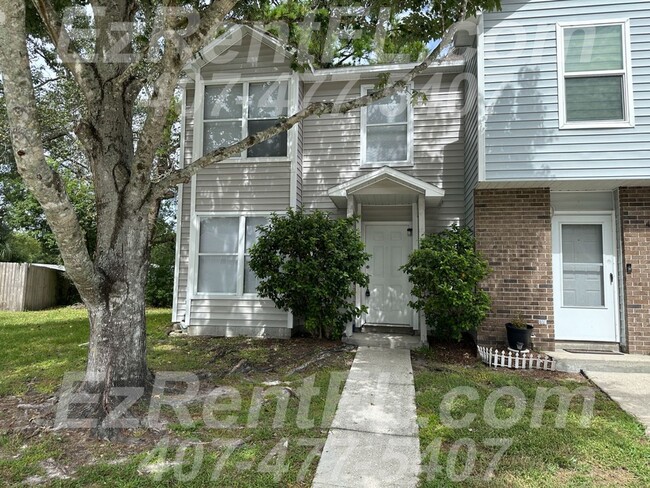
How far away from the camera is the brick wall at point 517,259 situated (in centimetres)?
620

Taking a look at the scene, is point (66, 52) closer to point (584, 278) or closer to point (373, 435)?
point (373, 435)

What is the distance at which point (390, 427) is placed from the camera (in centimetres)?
369

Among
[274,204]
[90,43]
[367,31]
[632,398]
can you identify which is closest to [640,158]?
[632,398]

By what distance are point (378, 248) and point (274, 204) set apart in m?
2.30

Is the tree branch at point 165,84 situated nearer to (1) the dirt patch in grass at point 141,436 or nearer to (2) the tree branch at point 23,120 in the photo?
(2) the tree branch at point 23,120

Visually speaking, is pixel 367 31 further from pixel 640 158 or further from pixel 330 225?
→ pixel 640 158

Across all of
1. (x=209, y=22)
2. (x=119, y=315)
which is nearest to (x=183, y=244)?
(x=119, y=315)

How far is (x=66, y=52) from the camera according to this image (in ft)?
13.5

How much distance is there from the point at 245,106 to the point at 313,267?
12.8 feet

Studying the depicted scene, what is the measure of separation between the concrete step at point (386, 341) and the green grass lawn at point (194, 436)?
0.71m

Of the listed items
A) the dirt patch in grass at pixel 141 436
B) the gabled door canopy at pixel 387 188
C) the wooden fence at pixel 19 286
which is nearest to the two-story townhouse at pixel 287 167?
the gabled door canopy at pixel 387 188

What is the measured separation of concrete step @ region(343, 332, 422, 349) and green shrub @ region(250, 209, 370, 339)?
35 centimetres

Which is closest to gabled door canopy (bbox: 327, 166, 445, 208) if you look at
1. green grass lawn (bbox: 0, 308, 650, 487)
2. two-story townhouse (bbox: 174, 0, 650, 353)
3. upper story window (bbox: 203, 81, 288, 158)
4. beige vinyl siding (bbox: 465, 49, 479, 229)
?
two-story townhouse (bbox: 174, 0, 650, 353)

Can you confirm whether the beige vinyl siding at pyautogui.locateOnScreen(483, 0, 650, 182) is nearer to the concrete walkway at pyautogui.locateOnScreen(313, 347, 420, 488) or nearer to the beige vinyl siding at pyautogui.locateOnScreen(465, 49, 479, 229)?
the beige vinyl siding at pyautogui.locateOnScreen(465, 49, 479, 229)
